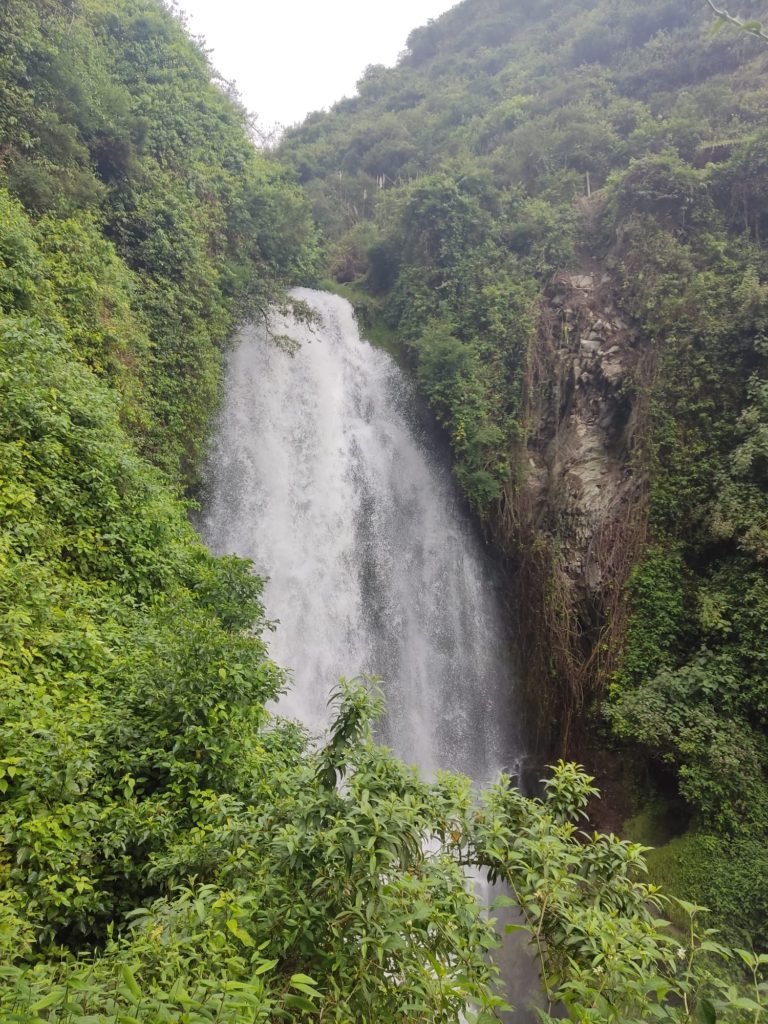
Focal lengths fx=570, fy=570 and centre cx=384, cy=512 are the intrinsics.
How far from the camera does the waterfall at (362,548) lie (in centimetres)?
1095

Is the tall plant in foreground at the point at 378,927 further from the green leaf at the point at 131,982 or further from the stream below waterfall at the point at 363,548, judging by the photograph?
the stream below waterfall at the point at 363,548

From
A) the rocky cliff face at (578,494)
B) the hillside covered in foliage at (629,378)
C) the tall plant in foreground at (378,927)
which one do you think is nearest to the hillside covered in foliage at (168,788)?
the tall plant in foreground at (378,927)

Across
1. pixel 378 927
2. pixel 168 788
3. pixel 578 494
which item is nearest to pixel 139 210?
pixel 578 494

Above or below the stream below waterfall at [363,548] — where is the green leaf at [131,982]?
below

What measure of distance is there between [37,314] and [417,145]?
2202cm

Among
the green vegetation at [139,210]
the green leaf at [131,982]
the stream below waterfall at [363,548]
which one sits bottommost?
the green leaf at [131,982]

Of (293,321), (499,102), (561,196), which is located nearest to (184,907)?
(293,321)

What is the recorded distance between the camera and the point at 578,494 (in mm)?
11961

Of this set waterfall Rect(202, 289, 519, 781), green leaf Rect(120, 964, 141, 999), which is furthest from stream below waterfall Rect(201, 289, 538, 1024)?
green leaf Rect(120, 964, 141, 999)

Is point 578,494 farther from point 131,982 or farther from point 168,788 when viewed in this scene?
point 131,982

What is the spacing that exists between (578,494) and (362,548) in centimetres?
477

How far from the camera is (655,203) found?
14070 mm

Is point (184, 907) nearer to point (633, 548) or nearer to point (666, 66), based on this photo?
point (633, 548)

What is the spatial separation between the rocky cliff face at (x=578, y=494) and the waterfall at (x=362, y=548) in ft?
3.80
